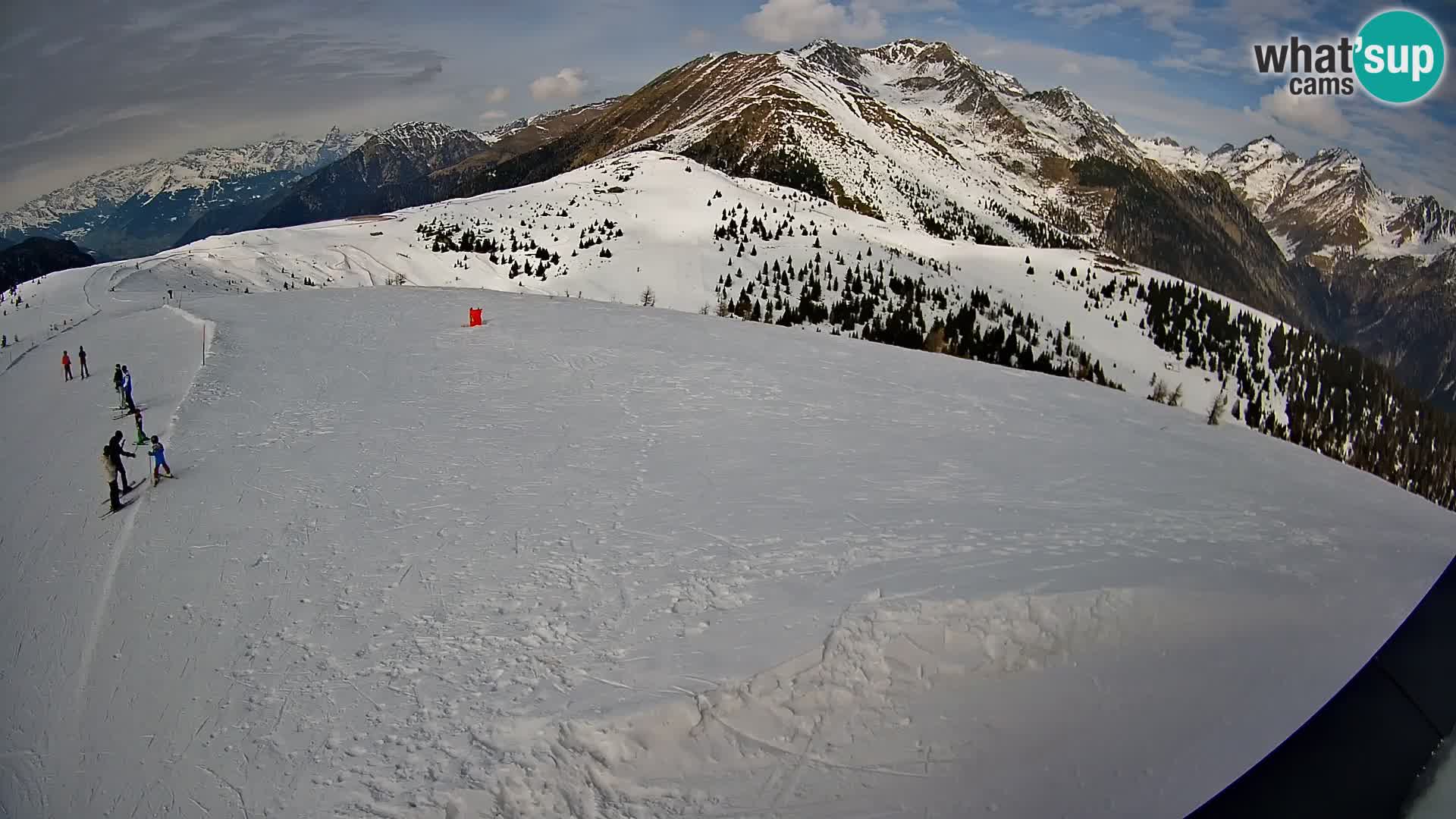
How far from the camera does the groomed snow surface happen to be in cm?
611

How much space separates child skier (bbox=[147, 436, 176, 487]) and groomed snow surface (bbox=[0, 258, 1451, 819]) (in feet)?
0.83

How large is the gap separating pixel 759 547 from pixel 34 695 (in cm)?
757

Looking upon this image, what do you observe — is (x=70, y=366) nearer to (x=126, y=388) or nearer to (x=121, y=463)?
(x=126, y=388)

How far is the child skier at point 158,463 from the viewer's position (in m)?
10.9

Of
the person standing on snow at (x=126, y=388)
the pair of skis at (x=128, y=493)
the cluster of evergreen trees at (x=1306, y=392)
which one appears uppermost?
the person standing on snow at (x=126, y=388)

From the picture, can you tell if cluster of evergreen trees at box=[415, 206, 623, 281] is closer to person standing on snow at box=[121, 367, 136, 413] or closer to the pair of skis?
person standing on snow at box=[121, 367, 136, 413]

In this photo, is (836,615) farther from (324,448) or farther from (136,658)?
(324,448)

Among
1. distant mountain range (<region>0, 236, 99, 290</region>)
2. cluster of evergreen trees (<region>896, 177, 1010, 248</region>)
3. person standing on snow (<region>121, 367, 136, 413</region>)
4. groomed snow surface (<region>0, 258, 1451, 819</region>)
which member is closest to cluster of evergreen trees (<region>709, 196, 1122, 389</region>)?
groomed snow surface (<region>0, 258, 1451, 819</region>)

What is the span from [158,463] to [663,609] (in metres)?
8.52

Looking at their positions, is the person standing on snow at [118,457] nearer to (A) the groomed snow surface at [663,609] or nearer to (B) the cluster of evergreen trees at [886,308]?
(A) the groomed snow surface at [663,609]

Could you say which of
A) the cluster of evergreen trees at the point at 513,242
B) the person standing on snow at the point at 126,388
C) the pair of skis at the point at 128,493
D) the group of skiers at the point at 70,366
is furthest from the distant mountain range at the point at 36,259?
the pair of skis at the point at 128,493

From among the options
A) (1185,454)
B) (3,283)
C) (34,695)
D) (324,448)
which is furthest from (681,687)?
(3,283)

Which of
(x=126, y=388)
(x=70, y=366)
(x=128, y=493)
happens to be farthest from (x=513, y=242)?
(x=128, y=493)

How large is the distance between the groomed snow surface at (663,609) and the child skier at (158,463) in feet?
0.83
